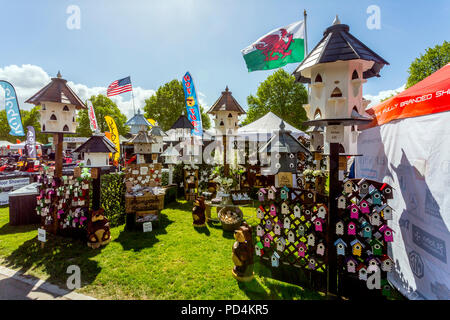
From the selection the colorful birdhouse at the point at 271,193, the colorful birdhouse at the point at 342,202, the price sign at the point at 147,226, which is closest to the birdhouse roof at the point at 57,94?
the price sign at the point at 147,226

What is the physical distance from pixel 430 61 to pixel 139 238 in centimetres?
2455

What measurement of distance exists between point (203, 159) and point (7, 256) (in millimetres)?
7948

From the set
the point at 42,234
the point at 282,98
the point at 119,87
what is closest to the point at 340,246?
the point at 42,234

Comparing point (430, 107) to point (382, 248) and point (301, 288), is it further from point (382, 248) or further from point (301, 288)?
point (301, 288)

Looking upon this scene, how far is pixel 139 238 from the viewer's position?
19.8 ft

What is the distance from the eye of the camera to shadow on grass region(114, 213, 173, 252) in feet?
18.1

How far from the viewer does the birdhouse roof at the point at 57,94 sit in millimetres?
5633

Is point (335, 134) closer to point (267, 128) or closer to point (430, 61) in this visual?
point (267, 128)

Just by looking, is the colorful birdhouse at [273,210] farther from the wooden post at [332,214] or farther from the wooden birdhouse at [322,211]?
the wooden post at [332,214]

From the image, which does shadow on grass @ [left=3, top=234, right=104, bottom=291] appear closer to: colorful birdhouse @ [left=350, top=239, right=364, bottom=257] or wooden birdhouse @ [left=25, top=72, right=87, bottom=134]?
wooden birdhouse @ [left=25, top=72, right=87, bottom=134]

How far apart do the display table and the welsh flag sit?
8.32m

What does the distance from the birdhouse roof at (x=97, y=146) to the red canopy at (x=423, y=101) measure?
641cm

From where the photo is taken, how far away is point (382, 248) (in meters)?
3.34

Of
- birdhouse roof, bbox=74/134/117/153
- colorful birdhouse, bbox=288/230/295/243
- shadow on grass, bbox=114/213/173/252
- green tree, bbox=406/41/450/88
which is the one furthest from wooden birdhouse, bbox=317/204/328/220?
green tree, bbox=406/41/450/88
